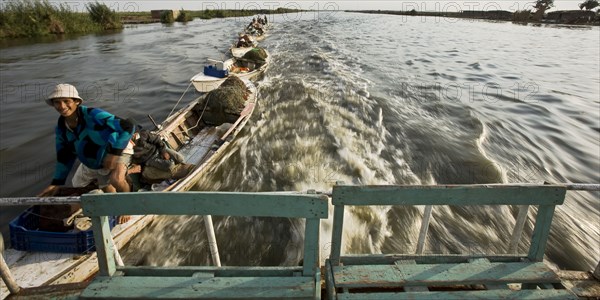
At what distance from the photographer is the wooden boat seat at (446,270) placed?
2.91 metres

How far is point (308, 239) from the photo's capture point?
115 inches

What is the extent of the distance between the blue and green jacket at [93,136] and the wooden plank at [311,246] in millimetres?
3616

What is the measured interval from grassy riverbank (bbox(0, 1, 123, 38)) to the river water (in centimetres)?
1227

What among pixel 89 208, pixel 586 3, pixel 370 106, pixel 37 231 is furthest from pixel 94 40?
pixel 586 3

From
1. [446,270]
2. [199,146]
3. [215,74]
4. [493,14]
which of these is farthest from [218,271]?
[493,14]

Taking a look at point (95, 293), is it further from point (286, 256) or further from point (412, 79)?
point (412, 79)

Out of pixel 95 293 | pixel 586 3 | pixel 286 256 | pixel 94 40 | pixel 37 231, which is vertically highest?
pixel 586 3

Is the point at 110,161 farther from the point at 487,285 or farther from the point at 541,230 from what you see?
the point at 541,230

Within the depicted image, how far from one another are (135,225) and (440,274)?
5673 millimetres

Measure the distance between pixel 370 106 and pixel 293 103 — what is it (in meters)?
3.94

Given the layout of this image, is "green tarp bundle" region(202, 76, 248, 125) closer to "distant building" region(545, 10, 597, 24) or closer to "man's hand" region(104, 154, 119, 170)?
"man's hand" region(104, 154, 119, 170)

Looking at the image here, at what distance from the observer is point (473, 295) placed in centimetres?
285

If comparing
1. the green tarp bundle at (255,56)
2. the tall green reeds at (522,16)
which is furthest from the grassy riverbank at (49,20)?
the tall green reeds at (522,16)

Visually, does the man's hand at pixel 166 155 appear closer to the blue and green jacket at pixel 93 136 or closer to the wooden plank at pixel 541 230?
the blue and green jacket at pixel 93 136
